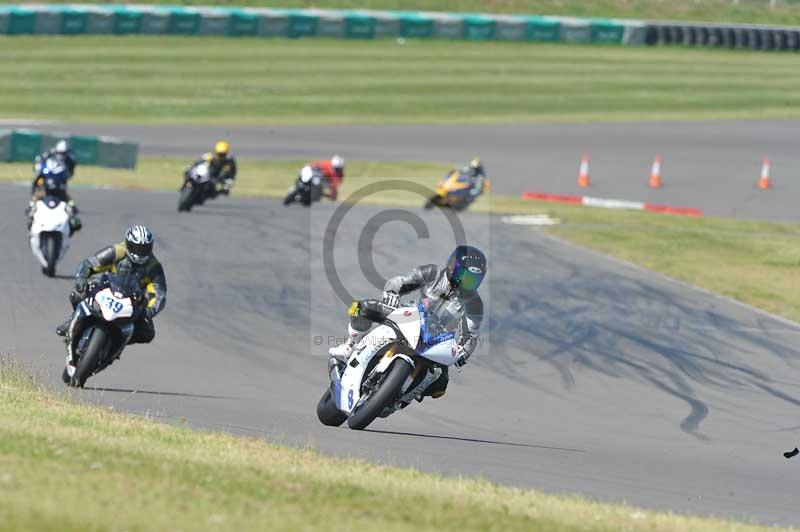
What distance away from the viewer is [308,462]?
951 cm

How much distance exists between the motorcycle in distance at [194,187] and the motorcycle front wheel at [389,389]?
15.8 metres

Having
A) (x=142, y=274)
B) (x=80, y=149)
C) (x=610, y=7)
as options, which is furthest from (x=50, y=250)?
(x=610, y=7)

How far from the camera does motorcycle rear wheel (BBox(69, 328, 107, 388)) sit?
40.5ft

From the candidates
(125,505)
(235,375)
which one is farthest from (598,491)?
(235,375)

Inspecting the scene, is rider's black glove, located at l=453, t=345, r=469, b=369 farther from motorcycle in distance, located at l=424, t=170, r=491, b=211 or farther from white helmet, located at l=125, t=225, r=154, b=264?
motorcycle in distance, located at l=424, t=170, r=491, b=211

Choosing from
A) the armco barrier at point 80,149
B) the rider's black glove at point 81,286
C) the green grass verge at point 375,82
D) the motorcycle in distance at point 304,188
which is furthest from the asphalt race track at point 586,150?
the rider's black glove at point 81,286

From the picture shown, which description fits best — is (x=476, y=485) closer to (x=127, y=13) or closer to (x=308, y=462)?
(x=308, y=462)

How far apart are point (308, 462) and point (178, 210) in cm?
1741

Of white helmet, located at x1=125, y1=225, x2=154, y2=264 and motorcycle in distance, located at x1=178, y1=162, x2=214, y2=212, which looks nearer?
white helmet, located at x1=125, y1=225, x2=154, y2=264

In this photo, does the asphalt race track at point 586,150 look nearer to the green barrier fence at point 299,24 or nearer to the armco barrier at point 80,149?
the armco barrier at point 80,149

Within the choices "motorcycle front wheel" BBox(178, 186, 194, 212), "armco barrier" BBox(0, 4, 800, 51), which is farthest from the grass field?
"motorcycle front wheel" BBox(178, 186, 194, 212)

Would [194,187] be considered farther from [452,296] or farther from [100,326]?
[452,296]

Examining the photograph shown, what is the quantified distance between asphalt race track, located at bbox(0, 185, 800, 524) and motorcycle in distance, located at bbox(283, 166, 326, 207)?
3.90 metres

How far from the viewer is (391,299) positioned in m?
11.3
